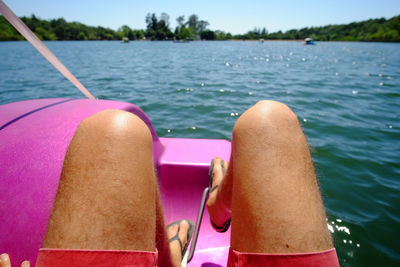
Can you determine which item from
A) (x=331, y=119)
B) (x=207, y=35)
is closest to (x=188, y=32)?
(x=207, y=35)

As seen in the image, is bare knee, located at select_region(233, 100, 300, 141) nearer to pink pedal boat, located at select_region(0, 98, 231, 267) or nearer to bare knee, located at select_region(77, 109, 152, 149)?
bare knee, located at select_region(77, 109, 152, 149)

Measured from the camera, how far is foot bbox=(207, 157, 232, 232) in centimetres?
122

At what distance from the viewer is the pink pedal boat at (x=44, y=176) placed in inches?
35.3

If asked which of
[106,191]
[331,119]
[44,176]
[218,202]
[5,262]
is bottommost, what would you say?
[331,119]

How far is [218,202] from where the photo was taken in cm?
128

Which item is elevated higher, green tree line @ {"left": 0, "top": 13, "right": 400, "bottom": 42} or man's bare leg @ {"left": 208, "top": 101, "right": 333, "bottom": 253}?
man's bare leg @ {"left": 208, "top": 101, "right": 333, "bottom": 253}

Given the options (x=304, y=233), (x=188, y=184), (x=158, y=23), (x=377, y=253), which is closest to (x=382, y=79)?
(x=377, y=253)

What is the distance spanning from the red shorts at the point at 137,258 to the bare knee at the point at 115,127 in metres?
0.30

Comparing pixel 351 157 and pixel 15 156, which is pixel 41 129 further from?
pixel 351 157

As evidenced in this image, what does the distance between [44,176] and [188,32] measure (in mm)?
89946

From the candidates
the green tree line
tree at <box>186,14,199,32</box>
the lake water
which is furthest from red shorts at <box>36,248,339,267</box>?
tree at <box>186,14,199,32</box>

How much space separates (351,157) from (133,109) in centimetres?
311

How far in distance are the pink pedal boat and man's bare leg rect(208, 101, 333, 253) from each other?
Result: 732 millimetres

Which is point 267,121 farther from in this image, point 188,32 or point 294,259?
point 188,32
